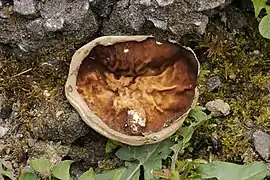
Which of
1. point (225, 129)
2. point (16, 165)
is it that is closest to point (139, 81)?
point (225, 129)

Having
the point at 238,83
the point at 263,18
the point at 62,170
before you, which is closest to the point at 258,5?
the point at 263,18

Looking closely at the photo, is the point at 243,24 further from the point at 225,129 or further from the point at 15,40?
the point at 15,40

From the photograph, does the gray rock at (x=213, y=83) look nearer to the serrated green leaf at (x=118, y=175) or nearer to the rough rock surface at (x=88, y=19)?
the rough rock surface at (x=88, y=19)

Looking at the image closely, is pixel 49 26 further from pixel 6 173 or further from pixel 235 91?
pixel 235 91

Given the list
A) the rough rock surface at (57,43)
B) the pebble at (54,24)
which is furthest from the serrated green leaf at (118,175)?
the pebble at (54,24)

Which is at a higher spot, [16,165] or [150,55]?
[150,55]

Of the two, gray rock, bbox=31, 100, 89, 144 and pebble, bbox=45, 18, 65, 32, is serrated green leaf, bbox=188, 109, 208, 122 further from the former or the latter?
pebble, bbox=45, 18, 65, 32
